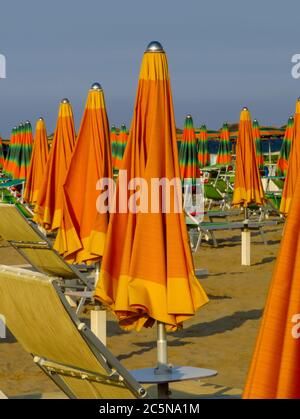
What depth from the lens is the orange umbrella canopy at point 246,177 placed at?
12562 mm

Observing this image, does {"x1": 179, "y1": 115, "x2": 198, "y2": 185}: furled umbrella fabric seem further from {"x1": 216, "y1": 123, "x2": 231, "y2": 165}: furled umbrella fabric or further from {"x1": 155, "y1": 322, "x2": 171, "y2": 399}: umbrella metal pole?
{"x1": 155, "y1": 322, "x2": 171, "y2": 399}: umbrella metal pole

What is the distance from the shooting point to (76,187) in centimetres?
739

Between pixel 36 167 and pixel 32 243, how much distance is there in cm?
Answer: 667

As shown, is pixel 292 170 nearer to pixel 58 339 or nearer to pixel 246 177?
pixel 246 177

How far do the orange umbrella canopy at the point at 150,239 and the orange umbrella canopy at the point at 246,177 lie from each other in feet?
24.0

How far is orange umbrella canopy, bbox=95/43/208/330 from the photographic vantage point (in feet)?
16.0

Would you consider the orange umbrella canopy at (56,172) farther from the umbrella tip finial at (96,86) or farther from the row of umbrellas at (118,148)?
the row of umbrellas at (118,148)

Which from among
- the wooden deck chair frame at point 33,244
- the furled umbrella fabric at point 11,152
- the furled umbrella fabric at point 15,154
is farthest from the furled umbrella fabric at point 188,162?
the wooden deck chair frame at point 33,244

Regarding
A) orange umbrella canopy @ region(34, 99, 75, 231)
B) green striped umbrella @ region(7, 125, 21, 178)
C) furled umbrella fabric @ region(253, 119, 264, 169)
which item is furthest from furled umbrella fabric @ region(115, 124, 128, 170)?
orange umbrella canopy @ region(34, 99, 75, 231)

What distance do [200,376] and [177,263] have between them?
58cm

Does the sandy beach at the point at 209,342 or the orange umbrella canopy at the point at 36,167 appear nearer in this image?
the sandy beach at the point at 209,342

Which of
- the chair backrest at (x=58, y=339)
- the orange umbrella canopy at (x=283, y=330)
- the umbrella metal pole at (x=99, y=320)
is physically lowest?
the umbrella metal pole at (x=99, y=320)

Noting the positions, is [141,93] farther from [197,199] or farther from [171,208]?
[197,199]

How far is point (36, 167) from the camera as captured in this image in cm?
1365
